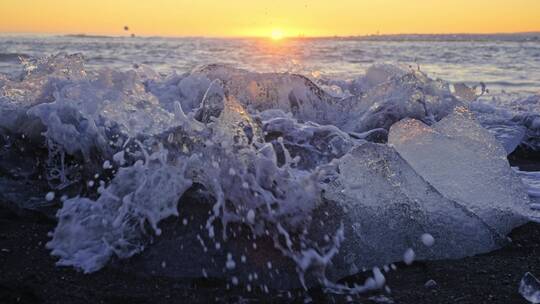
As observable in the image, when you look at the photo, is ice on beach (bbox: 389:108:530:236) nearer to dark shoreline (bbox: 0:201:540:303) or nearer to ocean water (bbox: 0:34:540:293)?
ocean water (bbox: 0:34:540:293)

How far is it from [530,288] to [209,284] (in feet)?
3.68

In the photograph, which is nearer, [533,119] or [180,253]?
[180,253]

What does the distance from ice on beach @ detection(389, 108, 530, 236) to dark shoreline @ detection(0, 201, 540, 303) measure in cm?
28

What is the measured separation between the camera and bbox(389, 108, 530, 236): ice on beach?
2.49 m

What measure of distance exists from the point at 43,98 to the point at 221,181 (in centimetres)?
184

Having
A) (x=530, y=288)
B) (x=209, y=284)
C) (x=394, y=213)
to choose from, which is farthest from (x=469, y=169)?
(x=209, y=284)

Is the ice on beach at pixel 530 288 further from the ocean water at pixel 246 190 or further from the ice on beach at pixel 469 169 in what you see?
the ice on beach at pixel 469 169

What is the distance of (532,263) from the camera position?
2.18m

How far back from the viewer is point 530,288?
75.7 inches

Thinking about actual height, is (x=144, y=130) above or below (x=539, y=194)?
above

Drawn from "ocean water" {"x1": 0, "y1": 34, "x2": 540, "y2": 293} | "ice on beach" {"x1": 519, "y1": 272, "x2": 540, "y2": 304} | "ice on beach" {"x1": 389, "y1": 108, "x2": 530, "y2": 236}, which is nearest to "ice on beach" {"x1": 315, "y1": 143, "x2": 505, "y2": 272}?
"ocean water" {"x1": 0, "y1": 34, "x2": 540, "y2": 293}

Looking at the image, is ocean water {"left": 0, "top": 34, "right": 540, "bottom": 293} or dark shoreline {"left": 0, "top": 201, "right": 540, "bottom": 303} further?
ocean water {"left": 0, "top": 34, "right": 540, "bottom": 293}

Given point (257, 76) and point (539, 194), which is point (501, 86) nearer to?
point (257, 76)

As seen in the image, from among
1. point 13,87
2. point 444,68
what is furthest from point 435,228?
point 444,68
